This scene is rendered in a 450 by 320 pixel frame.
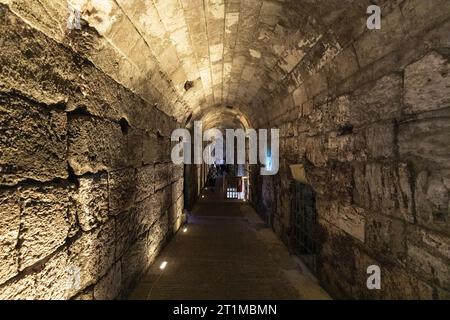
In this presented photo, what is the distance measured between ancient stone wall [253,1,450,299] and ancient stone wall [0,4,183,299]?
243 cm

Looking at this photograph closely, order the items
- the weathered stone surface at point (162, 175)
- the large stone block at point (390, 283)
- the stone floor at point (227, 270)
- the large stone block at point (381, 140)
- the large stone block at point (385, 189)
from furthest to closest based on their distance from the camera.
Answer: the weathered stone surface at point (162, 175) < the stone floor at point (227, 270) < the large stone block at point (381, 140) < the large stone block at point (385, 189) < the large stone block at point (390, 283)

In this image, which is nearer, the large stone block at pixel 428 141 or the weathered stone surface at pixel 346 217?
the large stone block at pixel 428 141

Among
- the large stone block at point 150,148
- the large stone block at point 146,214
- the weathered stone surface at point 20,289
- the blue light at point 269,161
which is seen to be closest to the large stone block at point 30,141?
the weathered stone surface at point 20,289

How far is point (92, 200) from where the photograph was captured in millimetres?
2211

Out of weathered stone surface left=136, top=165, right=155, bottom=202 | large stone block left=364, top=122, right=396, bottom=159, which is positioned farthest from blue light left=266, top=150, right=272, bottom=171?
large stone block left=364, top=122, right=396, bottom=159

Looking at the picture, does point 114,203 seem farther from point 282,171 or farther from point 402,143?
point 282,171

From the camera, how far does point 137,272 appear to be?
350 cm

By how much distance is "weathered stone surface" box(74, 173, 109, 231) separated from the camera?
6.65 feet

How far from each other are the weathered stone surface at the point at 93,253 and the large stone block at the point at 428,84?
9.04ft

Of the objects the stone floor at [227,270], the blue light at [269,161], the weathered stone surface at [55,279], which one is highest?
the blue light at [269,161]

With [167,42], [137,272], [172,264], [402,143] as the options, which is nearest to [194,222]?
[172,264]

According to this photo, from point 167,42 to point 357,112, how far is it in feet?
7.78

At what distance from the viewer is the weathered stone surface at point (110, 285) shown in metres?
2.39

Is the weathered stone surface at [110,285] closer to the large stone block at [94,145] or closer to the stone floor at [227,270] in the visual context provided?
the stone floor at [227,270]
